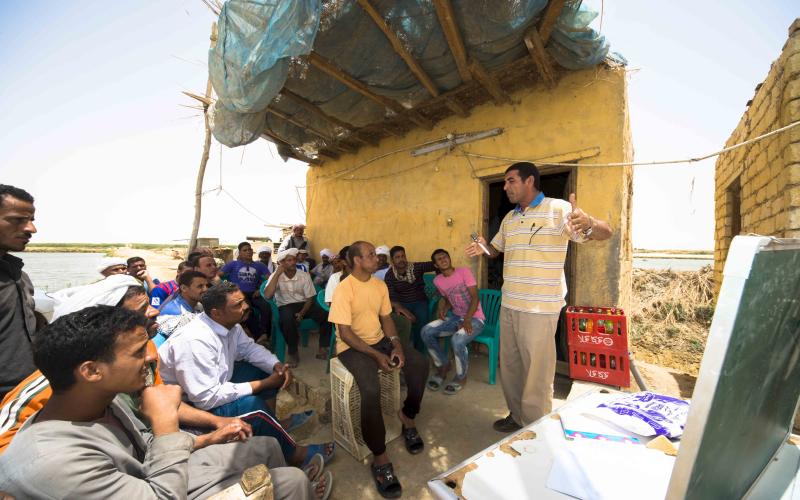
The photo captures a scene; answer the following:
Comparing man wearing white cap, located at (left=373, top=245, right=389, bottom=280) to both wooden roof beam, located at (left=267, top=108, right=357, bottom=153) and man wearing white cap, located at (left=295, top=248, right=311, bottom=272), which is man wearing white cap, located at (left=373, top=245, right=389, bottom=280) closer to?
man wearing white cap, located at (left=295, top=248, right=311, bottom=272)

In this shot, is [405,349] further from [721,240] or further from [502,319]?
[721,240]

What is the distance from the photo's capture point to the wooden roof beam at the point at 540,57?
Result: 3.09m

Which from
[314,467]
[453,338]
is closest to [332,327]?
[453,338]

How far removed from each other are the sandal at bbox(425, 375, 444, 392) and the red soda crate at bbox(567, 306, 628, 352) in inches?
59.0

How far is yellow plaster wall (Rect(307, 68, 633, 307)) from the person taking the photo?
3.64m

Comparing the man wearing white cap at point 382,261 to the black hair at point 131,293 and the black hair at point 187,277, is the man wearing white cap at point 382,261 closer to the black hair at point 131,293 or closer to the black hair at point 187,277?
the black hair at point 187,277

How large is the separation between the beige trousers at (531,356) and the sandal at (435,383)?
1110 mm

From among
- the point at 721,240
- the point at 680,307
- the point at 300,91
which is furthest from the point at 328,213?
the point at 680,307

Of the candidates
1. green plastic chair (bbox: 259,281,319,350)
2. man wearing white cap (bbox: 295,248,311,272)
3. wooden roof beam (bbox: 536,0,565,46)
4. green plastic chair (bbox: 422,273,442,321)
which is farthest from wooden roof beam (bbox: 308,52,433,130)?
green plastic chair (bbox: 259,281,319,350)

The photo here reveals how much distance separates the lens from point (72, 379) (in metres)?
1.17

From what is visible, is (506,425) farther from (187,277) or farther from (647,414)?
(187,277)

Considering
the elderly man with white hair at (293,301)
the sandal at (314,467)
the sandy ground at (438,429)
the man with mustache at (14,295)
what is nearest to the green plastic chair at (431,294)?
the sandy ground at (438,429)

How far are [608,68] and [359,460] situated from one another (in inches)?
186

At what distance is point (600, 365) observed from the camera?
3396 mm
